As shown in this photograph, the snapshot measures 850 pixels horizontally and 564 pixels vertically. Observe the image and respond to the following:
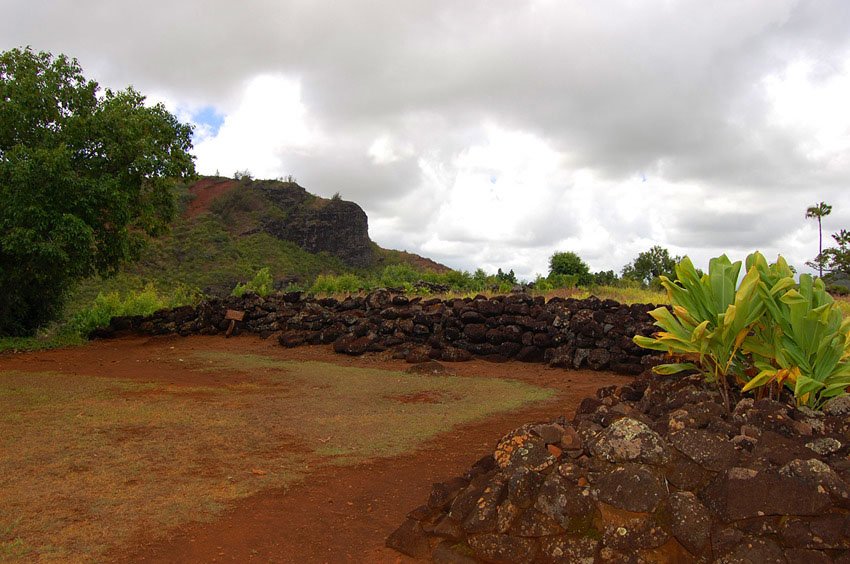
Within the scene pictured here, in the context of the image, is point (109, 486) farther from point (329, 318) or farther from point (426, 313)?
point (329, 318)

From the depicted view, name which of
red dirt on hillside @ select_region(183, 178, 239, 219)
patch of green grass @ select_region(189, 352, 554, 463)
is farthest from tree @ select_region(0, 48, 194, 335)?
red dirt on hillside @ select_region(183, 178, 239, 219)

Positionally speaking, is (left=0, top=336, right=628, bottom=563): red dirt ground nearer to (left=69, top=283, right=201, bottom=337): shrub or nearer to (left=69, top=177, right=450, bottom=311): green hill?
(left=69, top=283, right=201, bottom=337): shrub

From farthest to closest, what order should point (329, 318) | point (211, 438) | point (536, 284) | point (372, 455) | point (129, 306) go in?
point (129, 306) < point (536, 284) < point (329, 318) < point (211, 438) < point (372, 455)

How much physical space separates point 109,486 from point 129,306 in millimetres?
15225

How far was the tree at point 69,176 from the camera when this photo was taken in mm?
12172

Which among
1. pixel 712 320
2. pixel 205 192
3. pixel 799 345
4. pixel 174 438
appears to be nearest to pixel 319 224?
pixel 205 192

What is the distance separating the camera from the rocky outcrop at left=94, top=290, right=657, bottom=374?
10969 mm

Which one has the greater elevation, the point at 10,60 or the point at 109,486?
the point at 10,60

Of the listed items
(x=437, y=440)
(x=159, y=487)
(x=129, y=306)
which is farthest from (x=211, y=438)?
(x=129, y=306)

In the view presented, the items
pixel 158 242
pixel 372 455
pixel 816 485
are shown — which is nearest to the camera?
pixel 816 485

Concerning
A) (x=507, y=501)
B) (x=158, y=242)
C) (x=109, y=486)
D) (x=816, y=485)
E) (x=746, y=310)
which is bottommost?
(x=109, y=486)

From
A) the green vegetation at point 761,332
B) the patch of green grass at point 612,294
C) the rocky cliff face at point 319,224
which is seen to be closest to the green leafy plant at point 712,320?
the green vegetation at point 761,332

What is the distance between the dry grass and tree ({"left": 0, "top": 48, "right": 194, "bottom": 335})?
3.49 meters

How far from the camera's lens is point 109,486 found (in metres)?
4.54
